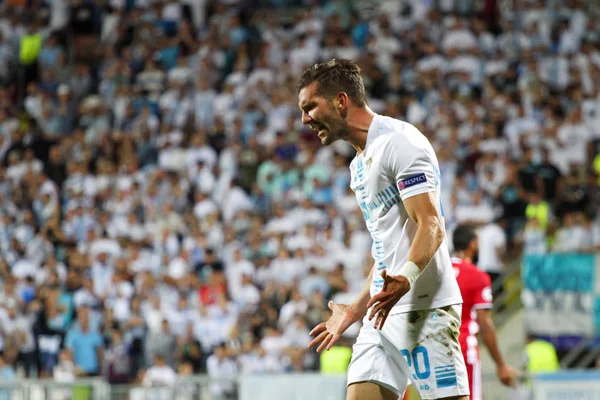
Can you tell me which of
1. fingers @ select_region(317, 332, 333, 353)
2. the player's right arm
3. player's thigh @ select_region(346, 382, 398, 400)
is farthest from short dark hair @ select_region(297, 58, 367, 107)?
player's thigh @ select_region(346, 382, 398, 400)

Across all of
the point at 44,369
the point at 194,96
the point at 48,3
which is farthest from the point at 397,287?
the point at 48,3

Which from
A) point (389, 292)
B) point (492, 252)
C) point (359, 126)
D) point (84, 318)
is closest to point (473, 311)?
point (359, 126)

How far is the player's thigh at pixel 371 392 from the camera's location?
203 inches

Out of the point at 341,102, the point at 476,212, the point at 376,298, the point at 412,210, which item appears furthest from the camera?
the point at 476,212

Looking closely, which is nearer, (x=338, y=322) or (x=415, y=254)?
(x=415, y=254)

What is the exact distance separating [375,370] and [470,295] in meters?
3.03

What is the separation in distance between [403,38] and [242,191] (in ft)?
14.6

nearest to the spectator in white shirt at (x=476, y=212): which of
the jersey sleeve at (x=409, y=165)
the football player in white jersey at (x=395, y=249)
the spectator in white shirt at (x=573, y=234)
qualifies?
the spectator in white shirt at (x=573, y=234)

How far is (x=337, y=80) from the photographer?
525 centimetres

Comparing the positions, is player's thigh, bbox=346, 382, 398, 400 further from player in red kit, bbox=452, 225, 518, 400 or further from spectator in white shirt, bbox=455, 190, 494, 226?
spectator in white shirt, bbox=455, 190, 494, 226

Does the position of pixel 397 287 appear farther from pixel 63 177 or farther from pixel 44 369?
pixel 63 177

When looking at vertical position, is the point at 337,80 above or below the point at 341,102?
above

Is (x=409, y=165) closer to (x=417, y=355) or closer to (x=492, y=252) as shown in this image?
(x=417, y=355)

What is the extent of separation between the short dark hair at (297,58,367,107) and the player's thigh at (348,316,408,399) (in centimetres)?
112
